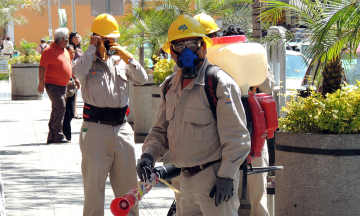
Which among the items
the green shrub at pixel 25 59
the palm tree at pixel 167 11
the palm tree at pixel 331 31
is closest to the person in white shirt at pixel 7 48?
the green shrub at pixel 25 59

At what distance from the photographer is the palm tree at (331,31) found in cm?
673

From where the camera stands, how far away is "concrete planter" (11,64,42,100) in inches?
694

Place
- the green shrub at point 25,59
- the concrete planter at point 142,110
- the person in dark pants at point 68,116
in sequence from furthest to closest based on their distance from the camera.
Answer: the green shrub at point 25,59
the person in dark pants at point 68,116
the concrete planter at point 142,110

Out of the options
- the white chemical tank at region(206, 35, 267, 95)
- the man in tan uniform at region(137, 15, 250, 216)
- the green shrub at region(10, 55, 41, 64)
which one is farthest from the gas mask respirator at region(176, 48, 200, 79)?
the green shrub at region(10, 55, 41, 64)

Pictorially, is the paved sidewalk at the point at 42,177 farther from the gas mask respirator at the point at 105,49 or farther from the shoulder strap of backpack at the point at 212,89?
the shoulder strap of backpack at the point at 212,89

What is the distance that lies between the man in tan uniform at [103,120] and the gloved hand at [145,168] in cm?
140

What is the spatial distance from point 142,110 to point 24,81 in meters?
9.18

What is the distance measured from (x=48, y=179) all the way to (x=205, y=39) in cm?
457

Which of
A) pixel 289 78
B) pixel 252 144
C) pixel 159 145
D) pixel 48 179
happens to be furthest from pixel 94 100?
pixel 289 78

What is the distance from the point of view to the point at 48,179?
7.36 m

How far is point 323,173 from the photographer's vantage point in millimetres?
4430

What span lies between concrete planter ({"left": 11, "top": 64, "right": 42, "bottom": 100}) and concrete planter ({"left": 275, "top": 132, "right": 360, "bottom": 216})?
14.2 m

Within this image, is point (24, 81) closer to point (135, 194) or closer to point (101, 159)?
point (101, 159)

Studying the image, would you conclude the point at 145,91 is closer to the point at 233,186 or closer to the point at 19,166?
the point at 19,166
